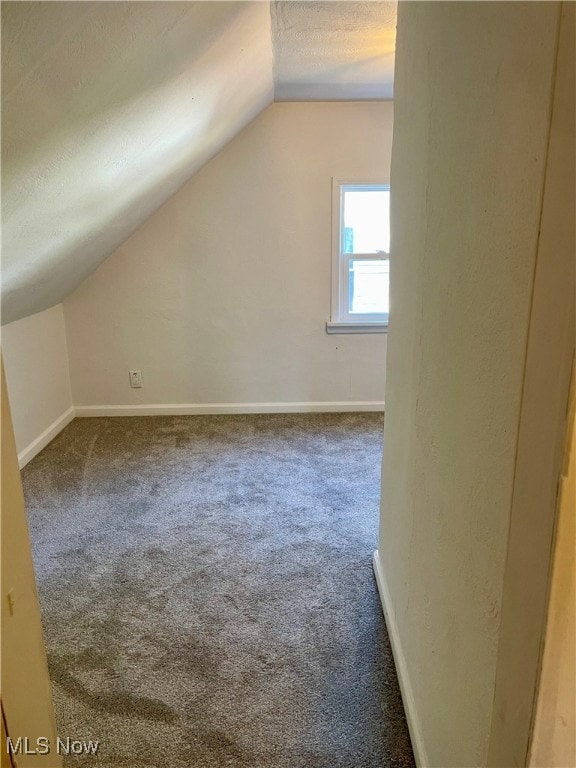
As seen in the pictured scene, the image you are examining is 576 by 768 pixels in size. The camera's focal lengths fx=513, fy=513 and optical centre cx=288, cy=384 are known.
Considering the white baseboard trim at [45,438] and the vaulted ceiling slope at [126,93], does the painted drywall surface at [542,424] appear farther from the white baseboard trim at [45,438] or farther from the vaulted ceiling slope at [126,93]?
the white baseboard trim at [45,438]

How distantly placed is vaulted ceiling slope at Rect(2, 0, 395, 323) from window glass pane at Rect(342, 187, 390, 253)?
60 cm

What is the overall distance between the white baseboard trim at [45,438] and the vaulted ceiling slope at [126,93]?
790 millimetres

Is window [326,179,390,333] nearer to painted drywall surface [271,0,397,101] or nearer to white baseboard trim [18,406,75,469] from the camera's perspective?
painted drywall surface [271,0,397,101]

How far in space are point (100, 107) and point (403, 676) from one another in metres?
1.74

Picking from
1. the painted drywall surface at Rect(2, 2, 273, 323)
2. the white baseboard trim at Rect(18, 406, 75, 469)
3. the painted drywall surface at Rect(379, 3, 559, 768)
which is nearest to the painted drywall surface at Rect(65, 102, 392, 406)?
the white baseboard trim at Rect(18, 406, 75, 469)

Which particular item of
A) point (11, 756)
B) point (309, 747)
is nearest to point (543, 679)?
point (11, 756)

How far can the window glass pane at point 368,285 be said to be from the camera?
3609mm

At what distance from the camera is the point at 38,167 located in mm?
1371

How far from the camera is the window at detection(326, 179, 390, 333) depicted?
3.50 m

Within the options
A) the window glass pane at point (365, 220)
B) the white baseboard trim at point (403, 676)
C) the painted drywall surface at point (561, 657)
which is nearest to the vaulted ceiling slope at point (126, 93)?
the window glass pane at point (365, 220)

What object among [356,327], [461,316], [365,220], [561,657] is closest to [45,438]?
[356,327]

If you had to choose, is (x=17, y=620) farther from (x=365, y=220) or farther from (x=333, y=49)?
(x=365, y=220)

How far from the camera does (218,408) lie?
3799 mm

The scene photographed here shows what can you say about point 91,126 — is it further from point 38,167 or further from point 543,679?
point 543,679
